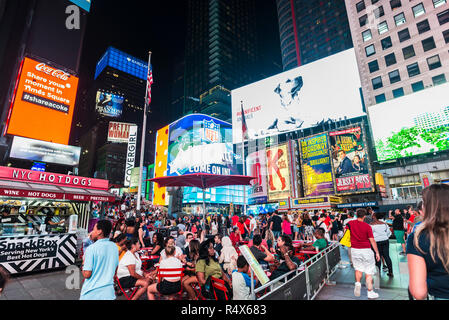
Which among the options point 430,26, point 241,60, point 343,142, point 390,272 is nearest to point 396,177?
point 343,142

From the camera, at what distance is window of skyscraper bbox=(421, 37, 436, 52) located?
105 ft

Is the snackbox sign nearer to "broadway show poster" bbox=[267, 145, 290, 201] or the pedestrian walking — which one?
the pedestrian walking

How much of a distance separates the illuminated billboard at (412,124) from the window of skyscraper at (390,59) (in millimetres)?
8170

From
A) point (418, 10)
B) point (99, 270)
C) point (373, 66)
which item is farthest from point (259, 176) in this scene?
point (99, 270)

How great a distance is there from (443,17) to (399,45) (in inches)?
209

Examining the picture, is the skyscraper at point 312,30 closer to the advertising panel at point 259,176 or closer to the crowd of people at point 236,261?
the advertising panel at point 259,176

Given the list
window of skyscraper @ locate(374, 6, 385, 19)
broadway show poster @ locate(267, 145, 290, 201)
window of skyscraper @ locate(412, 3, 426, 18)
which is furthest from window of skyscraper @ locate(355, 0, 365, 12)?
broadway show poster @ locate(267, 145, 290, 201)

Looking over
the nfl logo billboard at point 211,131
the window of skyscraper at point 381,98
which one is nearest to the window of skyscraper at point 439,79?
the window of skyscraper at point 381,98

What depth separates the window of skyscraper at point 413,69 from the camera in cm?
3300

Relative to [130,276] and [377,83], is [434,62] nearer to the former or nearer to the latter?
[377,83]

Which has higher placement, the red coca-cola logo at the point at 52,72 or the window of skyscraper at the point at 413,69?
the window of skyscraper at the point at 413,69

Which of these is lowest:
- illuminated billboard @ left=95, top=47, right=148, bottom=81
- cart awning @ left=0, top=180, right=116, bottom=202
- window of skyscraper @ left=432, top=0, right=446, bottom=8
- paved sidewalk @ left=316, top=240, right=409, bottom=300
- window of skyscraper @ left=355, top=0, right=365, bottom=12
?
paved sidewalk @ left=316, top=240, right=409, bottom=300

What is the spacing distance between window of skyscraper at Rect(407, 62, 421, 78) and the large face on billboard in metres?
36.3
